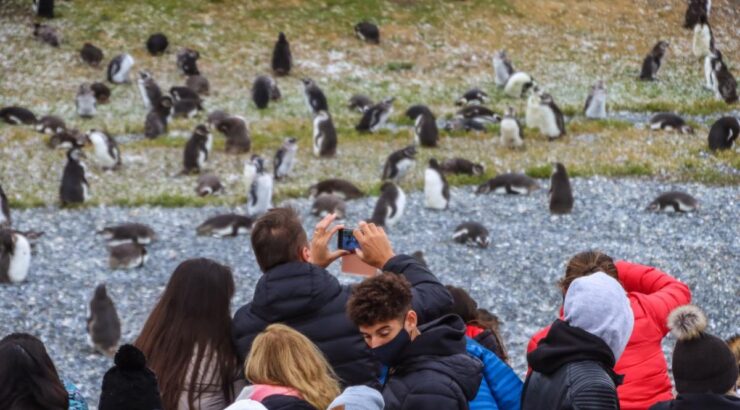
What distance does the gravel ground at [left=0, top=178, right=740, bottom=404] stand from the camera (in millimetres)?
11352

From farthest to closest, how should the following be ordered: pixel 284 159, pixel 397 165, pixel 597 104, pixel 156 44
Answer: pixel 156 44
pixel 597 104
pixel 284 159
pixel 397 165

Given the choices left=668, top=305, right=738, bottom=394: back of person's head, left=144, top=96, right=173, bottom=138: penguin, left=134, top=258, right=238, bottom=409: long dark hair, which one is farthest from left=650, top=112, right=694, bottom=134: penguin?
left=134, top=258, right=238, bottom=409: long dark hair

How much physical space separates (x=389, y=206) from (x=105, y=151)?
16.5 ft

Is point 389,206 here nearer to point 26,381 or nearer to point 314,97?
point 314,97

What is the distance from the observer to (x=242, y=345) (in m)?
4.99

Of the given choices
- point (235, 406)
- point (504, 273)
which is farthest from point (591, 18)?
point (235, 406)

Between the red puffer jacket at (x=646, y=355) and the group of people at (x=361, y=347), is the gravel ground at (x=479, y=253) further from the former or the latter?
the group of people at (x=361, y=347)

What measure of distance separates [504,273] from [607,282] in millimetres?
7922

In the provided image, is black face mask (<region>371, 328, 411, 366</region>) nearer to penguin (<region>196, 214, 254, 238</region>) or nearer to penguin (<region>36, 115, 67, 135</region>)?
penguin (<region>196, 214, 254, 238</region>)

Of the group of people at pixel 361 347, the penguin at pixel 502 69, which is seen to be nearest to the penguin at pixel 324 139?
the penguin at pixel 502 69

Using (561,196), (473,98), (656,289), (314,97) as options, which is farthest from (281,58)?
(656,289)

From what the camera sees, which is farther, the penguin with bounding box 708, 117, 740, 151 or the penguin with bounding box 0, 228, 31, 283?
the penguin with bounding box 708, 117, 740, 151

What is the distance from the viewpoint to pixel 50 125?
1936 centimetres

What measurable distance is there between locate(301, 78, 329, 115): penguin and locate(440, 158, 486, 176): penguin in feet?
13.4
